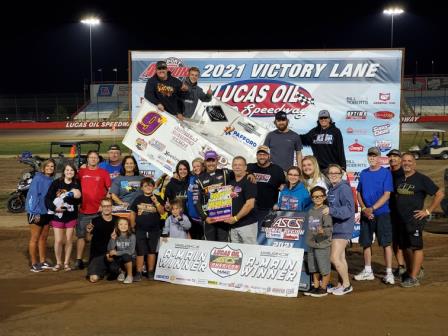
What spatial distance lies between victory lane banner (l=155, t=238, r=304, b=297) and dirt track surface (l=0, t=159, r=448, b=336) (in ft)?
0.56

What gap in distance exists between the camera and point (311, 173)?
26.4 feet

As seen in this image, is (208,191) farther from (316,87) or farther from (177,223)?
(316,87)

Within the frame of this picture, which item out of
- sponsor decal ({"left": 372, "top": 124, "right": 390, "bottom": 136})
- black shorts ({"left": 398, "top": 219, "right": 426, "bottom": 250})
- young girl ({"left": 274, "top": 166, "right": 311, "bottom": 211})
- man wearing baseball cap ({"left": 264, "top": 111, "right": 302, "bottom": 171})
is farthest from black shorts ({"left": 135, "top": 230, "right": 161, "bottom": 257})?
sponsor decal ({"left": 372, "top": 124, "right": 390, "bottom": 136})

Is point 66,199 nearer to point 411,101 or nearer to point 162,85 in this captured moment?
point 162,85

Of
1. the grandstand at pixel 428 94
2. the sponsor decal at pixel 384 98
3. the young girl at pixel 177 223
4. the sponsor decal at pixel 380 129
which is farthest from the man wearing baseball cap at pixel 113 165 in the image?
the grandstand at pixel 428 94

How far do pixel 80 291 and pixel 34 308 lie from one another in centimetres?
89

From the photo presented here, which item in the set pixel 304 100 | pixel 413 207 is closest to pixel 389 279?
pixel 413 207

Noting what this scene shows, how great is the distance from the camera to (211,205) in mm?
8281

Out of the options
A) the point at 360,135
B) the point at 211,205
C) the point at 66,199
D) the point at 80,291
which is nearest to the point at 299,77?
the point at 360,135

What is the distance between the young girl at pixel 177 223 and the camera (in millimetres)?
8578

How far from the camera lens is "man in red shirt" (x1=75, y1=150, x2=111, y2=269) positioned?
931 centimetres

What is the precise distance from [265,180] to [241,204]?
56cm
